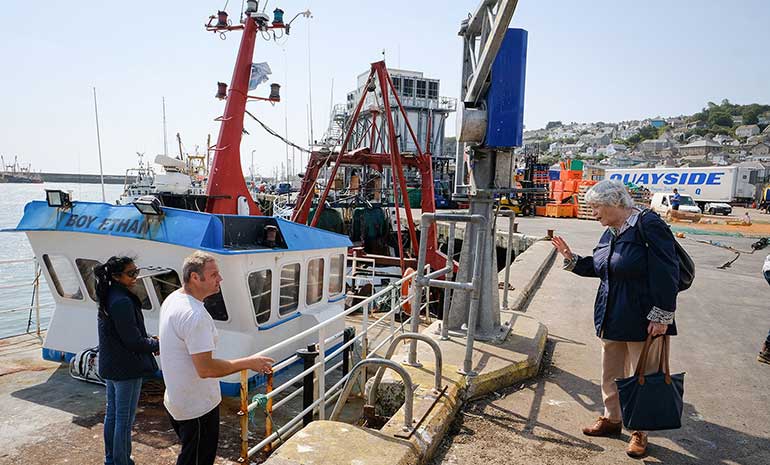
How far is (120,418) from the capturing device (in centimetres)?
335

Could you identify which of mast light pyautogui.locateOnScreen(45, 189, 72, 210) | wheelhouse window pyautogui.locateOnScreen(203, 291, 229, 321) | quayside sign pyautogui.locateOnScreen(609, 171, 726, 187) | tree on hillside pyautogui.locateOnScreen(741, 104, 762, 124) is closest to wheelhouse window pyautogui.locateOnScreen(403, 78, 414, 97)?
quayside sign pyautogui.locateOnScreen(609, 171, 726, 187)

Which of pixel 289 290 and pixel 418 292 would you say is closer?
pixel 418 292

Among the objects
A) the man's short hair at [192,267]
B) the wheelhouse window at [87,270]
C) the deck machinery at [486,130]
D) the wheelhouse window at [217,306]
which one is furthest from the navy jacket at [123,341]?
the deck machinery at [486,130]

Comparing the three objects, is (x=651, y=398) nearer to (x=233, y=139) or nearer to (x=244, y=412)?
(x=244, y=412)

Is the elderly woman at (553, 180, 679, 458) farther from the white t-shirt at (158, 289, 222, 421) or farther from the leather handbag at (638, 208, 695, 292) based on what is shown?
the white t-shirt at (158, 289, 222, 421)

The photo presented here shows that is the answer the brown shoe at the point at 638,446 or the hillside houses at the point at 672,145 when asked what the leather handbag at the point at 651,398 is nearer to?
the brown shoe at the point at 638,446

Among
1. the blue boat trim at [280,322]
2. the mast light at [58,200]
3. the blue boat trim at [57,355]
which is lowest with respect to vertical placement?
the blue boat trim at [57,355]

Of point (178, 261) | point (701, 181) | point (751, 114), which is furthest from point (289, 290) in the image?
point (751, 114)

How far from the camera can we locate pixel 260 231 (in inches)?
221

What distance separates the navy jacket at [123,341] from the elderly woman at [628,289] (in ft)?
10.6

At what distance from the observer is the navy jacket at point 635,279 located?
3.03m

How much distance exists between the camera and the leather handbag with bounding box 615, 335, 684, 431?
9.83 feet

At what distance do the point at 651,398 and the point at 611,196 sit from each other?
4.40ft

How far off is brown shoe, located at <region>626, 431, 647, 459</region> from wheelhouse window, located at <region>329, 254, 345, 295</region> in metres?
Result: 4.53
